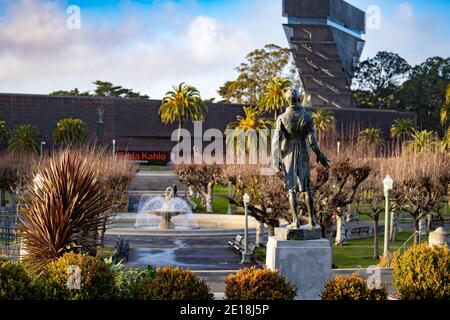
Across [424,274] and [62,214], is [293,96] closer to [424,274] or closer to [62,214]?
[424,274]

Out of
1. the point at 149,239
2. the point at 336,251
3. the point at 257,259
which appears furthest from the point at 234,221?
the point at 257,259

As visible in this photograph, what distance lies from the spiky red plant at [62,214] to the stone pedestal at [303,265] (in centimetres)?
320

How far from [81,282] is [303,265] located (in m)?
4.28

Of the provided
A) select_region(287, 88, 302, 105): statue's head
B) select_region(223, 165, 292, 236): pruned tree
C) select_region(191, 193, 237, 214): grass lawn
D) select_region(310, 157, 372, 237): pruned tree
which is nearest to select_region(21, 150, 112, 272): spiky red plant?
select_region(287, 88, 302, 105): statue's head

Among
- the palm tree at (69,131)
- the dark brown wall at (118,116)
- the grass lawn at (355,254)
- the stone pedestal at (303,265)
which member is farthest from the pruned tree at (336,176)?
the dark brown wall at (118,116)

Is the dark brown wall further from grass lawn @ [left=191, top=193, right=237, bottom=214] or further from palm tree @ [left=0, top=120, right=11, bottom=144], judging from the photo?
grass lawn @ [left=191, top=193, right=237, bottom=214]

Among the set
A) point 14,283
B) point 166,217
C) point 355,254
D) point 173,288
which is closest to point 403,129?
point 166,217

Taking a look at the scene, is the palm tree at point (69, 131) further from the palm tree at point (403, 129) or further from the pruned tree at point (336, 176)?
the pruned tree at point (336, 176)

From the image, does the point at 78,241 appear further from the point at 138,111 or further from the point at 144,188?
the point at 138,111

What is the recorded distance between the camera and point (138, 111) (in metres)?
88.7

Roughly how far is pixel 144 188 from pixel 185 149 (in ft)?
78.9

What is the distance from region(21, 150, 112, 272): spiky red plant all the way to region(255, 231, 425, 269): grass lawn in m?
13.1

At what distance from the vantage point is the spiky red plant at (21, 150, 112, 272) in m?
11.8

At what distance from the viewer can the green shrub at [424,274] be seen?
10547 mm
